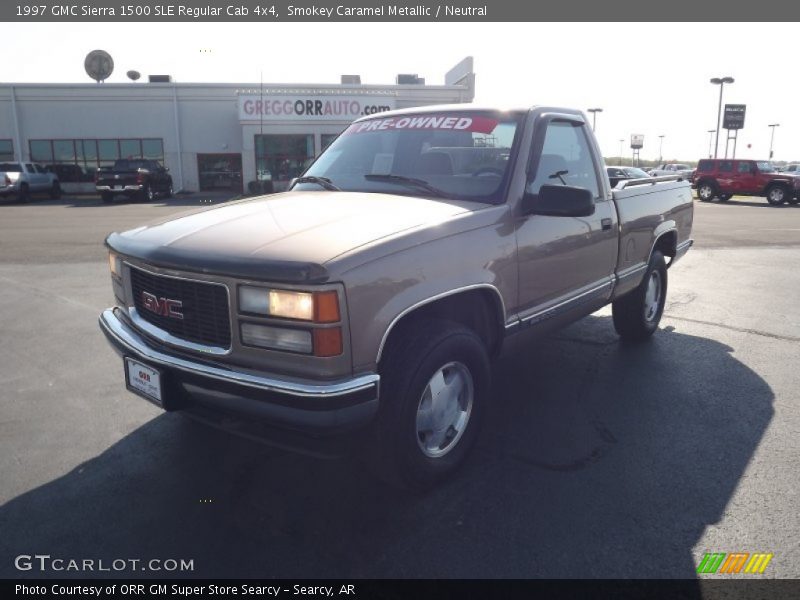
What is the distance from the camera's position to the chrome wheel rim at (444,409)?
118 inches

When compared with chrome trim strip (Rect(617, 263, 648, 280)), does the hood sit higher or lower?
higher

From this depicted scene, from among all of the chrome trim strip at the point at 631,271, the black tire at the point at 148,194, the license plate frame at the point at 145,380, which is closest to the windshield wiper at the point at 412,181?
the license plate frame at the point at 145,380

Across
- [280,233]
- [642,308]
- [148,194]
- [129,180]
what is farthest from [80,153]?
[280,233]

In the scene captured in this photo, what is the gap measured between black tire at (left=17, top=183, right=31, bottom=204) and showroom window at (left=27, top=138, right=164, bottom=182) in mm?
6122

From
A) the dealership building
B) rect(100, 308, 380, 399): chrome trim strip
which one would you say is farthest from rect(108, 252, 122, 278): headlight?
the dealership building

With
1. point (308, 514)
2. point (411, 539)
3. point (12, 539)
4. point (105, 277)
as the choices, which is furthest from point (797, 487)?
point (105, 277)

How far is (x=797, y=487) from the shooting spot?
3.11 metres

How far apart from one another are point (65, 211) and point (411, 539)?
862 inches

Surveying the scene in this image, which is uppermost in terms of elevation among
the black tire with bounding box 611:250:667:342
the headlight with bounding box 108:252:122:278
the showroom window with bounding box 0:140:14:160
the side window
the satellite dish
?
the satellite dish

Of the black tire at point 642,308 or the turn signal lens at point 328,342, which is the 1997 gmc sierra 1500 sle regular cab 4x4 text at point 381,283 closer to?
the turn signal lens at point 328,342

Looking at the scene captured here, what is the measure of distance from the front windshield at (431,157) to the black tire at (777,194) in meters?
27.7

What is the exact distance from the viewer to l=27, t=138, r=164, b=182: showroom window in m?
31.4

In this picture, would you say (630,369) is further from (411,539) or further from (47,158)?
(47,158)

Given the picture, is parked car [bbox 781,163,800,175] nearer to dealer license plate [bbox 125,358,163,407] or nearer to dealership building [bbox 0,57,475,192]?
dealership building [bbox 0,57,475,192]
